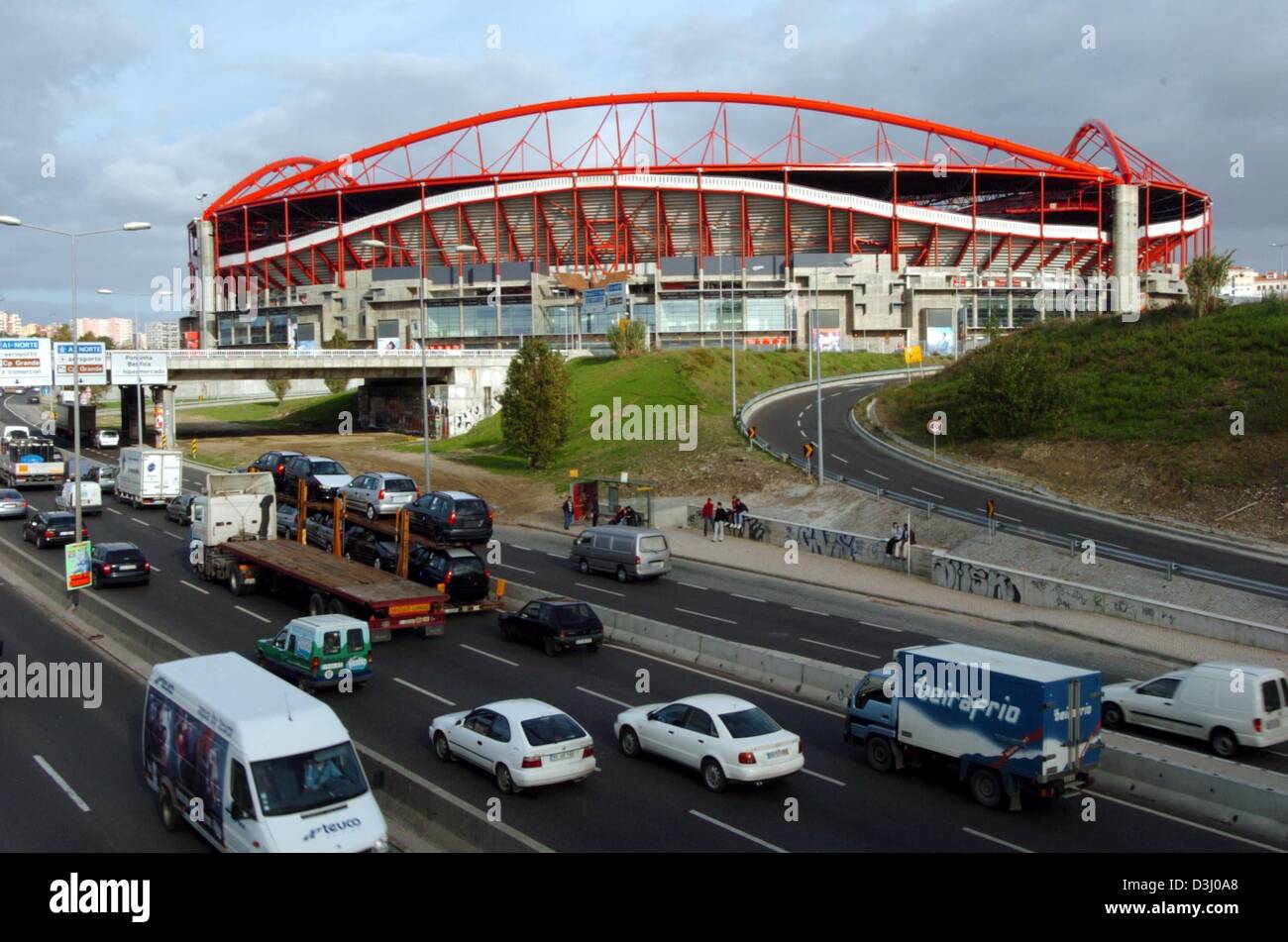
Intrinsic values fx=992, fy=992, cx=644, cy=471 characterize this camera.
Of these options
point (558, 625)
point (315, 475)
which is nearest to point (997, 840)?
point (558, 625)

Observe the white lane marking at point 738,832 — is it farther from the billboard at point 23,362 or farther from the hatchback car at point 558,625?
the billboard at point 23,362

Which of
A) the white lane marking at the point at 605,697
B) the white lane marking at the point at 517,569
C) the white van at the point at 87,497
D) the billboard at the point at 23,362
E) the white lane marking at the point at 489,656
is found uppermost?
the billboard at the point at 23,362

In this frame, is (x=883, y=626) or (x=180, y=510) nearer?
(x=883, y=626)

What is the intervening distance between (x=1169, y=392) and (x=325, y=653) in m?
46.1

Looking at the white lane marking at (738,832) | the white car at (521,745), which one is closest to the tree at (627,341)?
the white car at (521,745)

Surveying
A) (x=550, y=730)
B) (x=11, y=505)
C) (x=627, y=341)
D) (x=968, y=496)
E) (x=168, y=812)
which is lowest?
(x=168, y=812)

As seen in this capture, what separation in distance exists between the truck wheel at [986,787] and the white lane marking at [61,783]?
13057 mm

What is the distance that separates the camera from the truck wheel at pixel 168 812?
43.6 feet

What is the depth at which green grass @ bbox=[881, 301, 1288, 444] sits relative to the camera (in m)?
46.8

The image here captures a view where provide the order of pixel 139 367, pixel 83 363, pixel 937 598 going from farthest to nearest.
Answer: pixel 139 367
pixel 83 363
pixel 937 598

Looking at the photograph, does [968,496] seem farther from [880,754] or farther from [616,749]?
[616,749]

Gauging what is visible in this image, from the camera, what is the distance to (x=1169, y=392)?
5072 cm

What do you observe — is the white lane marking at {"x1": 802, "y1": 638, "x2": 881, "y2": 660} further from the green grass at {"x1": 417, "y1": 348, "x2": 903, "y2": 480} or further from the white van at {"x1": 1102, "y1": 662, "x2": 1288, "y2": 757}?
the green grass at {"x1": 417, "y1": 348, "x2": 903, "y2": 480}
